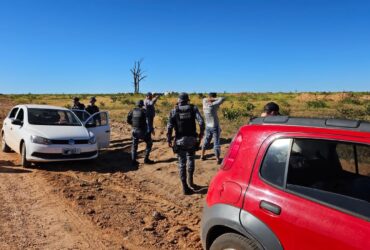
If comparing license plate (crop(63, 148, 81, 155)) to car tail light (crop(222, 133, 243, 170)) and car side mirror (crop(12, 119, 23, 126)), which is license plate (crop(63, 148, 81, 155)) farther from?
car tail light (crop(222, 133, 243, 170))

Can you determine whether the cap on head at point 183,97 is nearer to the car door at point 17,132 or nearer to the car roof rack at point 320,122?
the car roof rack at point 320,122

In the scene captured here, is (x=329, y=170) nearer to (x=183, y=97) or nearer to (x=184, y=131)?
(x=184, y=131)

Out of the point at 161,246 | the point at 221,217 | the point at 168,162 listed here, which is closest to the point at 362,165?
the point at 221,217

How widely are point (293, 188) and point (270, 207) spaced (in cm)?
22

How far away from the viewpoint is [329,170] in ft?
10.9

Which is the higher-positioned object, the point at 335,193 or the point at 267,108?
the point at 267,108

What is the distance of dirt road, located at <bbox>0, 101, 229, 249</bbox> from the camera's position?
18.6 feet

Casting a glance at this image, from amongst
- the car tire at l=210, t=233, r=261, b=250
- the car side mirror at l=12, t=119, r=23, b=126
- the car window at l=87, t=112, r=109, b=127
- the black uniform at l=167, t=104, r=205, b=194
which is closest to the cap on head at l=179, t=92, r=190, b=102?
the black uniform at l=167, t=104, r=205, b=194

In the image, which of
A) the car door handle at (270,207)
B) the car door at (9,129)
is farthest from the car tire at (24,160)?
the car door handle at (270,207)

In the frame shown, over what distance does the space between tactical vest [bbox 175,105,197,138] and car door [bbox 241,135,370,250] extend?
4408mm

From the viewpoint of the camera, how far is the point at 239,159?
3621 millimetres

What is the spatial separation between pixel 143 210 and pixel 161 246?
1.55m

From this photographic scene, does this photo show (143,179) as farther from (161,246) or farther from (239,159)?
(239,159)

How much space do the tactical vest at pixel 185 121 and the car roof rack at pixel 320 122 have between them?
401 cm
